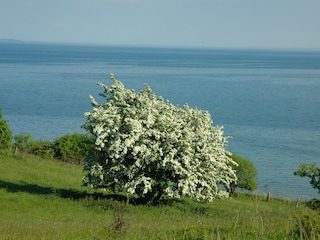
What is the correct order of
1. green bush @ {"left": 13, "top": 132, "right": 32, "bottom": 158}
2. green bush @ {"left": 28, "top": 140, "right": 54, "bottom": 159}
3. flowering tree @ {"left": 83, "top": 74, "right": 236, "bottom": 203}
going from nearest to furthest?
1. flowering tree @ {"left": 83, "top": 74, "right": 236, "bottom": 203}
2. green bush @ {"left": 13, "top": 132, "right": 32, "bottom": 158}
3. green bush @ {"left": 28, "top": 140, "right": 54, "bottom": 159}

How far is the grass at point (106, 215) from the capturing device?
12.5m

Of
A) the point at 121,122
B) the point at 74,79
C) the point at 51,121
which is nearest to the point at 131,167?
the point at 121,122

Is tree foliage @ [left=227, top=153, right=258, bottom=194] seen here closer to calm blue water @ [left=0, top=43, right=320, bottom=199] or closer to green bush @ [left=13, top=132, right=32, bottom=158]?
calm blue water @ [left=0, top=43, right=320, bottom=199]

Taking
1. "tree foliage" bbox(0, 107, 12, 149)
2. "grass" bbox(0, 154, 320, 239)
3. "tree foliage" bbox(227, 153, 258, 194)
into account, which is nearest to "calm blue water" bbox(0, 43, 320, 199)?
"tree foliage" bbox(227, 153, 258, 194)

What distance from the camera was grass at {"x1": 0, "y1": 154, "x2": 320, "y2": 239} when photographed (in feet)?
41.0

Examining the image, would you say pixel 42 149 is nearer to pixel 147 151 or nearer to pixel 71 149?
pixel 71 149

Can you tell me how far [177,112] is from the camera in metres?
33.8

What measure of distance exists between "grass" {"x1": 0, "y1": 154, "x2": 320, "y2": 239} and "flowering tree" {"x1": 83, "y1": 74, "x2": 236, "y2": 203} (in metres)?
1.35

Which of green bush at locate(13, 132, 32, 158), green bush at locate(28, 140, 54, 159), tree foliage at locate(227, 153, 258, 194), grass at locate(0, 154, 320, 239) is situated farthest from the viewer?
green bush at locate(28, 140, 54, 159)

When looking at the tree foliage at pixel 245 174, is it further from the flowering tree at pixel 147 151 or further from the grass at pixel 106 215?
the flowering tree at pixel 147 151

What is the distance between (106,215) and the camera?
27453mm

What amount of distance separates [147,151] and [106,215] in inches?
171

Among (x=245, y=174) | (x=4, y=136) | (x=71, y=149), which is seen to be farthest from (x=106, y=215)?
(x=71, y=149)

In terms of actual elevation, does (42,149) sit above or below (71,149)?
below
